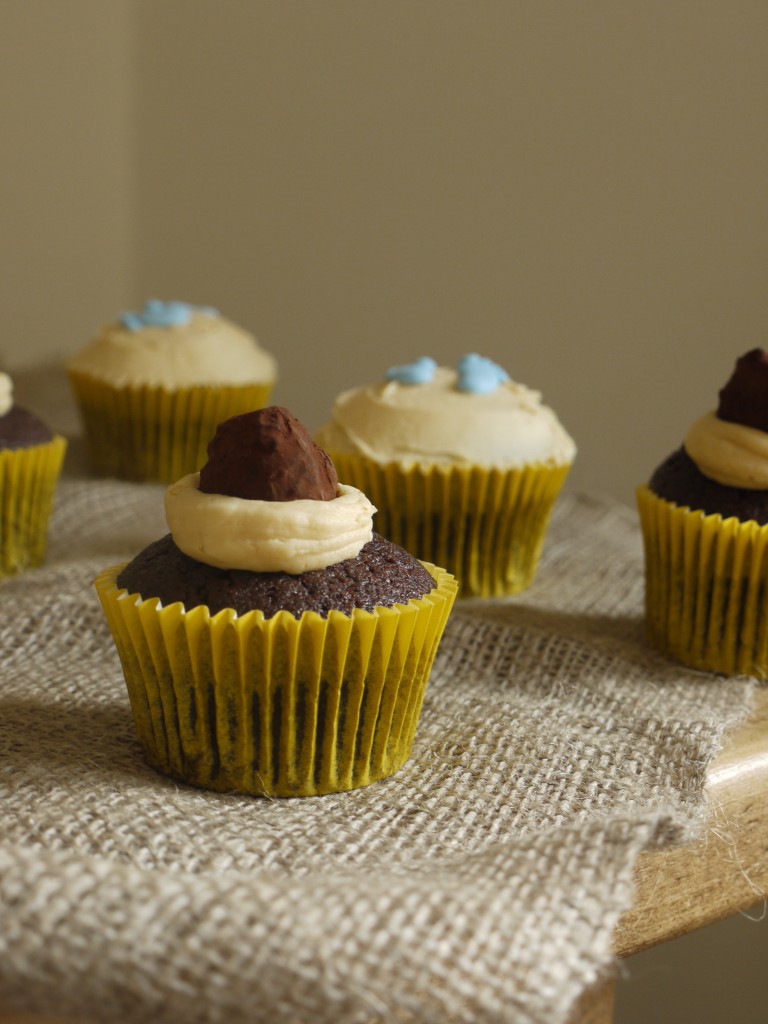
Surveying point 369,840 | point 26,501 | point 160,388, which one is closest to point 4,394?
point 26,501

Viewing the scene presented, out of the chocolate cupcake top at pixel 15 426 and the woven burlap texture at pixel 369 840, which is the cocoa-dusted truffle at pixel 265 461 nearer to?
the woven burlap texture at pixel 369 840

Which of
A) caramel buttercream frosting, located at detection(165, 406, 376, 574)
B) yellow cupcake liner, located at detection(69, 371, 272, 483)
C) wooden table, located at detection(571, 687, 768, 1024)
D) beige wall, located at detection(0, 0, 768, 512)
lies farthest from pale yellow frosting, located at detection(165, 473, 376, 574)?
beige wall, located at detection(0, 0, 768, 512)

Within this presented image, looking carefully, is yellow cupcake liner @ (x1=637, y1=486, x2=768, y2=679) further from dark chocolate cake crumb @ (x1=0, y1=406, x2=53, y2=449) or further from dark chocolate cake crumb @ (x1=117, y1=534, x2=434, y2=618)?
dark chocolate cake crumb @ (x1=0, y1=406, x2=53, y2=449)

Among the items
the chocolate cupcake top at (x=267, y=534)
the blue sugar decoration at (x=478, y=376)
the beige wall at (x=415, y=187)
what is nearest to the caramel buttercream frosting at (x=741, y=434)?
the blue sugar decoration at (x=478, y=376)

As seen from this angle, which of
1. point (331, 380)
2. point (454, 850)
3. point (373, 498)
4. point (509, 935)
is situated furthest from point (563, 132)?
point (509, 935)

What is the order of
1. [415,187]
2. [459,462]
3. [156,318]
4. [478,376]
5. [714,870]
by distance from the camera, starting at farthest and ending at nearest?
[415,187], [156,318], [478,376], [459,462], [714,870]

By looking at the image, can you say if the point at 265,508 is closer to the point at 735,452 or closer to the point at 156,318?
the point at 735,452

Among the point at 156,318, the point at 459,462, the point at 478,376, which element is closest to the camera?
the point at 459,462
